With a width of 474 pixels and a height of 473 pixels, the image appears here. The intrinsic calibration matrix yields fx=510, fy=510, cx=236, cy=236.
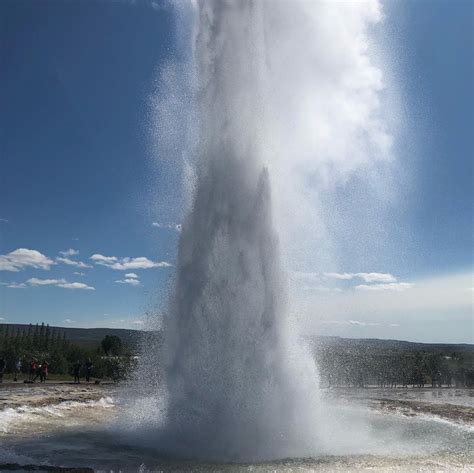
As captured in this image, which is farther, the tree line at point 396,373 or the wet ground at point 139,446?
the tree line at point 396,373

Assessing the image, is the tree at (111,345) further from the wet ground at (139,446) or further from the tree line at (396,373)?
the wet ground at (139,446)

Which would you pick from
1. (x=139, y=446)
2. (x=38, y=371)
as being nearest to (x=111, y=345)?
(x=38, y=371)

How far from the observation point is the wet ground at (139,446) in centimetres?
950

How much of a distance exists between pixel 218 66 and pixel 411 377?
3171 cm

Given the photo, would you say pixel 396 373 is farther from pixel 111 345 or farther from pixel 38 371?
pixel 111 345

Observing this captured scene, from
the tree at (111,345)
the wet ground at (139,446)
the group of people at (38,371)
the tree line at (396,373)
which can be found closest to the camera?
the wet ground at (139,446)

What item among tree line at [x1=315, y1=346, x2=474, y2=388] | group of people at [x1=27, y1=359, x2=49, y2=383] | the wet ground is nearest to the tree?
tree line at [x1=315, y1=346, x2=474, y2=388]

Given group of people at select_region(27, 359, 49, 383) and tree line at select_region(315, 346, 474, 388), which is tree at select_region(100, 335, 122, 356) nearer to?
tree line at select_region(315, 346, 474, 388)

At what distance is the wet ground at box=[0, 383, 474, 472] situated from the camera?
31.2 ft

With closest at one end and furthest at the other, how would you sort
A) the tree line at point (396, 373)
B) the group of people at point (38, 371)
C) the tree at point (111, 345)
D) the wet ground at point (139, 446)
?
the wet ground at point (139, 446) → the group of people at point (38, 371) → the tree line at point (396, 373) → the tree at point (111, 345)

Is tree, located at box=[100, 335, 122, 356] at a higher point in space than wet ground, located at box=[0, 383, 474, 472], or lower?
higher

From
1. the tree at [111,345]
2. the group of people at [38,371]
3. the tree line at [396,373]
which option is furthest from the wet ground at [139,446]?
the tree at [111,345]

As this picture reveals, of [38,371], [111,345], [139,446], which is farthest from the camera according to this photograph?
[111,345]

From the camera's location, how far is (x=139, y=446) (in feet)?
36.9
